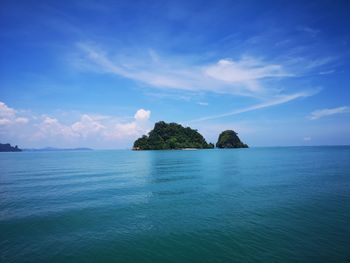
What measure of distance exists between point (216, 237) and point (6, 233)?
54.0 feet

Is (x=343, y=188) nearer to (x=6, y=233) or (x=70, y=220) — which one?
(x=70, y=220)

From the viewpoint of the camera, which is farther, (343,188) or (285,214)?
(343,188)

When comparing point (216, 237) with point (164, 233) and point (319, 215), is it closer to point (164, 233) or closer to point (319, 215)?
point (164, 233)

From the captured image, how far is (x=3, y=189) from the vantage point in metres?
35.5

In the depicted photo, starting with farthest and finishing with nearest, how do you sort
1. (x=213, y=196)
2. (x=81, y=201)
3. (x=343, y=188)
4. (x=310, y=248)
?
(x=343, y=188) < (x=213, y=196) < (x=81, y=201) < (x=310, y=248)

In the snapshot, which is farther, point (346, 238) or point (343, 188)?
point (343, 188)

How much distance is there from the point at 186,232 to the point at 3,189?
32279mm

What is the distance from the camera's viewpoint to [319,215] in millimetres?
21578

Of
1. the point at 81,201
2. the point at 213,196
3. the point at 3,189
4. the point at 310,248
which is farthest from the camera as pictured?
the point at 3,189

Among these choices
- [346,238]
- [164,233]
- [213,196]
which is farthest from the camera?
[213,196]

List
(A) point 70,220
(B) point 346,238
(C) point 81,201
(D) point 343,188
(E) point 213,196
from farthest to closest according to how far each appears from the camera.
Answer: (D) point 343,188
(E) point 213,196
(C) point 81,201
(A) point 70,220
(B) point 346,238

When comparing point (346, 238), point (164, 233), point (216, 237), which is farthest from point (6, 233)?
point (346, 238)

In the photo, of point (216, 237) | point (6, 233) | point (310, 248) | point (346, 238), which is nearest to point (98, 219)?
point (6, 233)

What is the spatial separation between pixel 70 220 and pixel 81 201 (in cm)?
709
